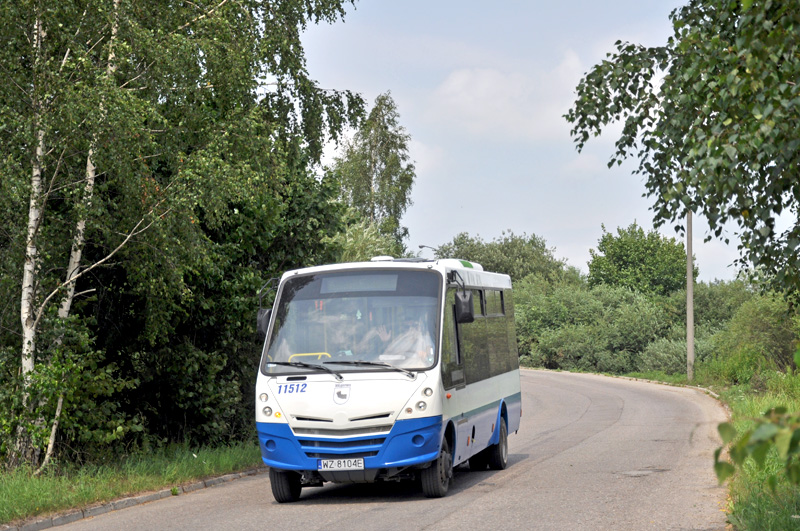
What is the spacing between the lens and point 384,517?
9.57m

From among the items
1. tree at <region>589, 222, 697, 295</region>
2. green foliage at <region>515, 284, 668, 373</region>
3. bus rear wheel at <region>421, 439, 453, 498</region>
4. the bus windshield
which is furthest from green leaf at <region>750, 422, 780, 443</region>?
tree at <region>589, 222, 697, 295</region>

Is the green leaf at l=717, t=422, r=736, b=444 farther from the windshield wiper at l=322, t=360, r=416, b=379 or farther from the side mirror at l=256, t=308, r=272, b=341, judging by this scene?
the side mirror at l=256, t=308, r=272, b=341

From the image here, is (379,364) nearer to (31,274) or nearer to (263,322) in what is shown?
(263,322)

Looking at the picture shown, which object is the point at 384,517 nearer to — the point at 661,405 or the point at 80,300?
the point at 80,300

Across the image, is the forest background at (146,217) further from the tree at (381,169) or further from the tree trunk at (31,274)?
the tree at (381,169)

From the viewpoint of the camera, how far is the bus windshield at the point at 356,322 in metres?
10.8

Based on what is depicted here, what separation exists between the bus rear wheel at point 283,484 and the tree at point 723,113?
5.07 m

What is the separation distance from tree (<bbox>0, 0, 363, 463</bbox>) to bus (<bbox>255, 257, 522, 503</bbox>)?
206cm

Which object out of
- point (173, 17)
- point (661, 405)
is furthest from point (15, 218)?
point (661, 405)

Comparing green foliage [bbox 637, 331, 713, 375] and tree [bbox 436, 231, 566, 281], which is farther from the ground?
tree [bbox 436, 231, 566, 281]

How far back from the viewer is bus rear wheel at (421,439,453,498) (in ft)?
35.1

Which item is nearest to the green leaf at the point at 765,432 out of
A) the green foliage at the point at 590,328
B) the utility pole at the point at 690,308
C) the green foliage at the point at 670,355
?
the utility pole at the point at 690,308

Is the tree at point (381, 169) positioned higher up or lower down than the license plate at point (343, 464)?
higher up

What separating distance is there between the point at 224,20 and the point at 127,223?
10.3 feet
